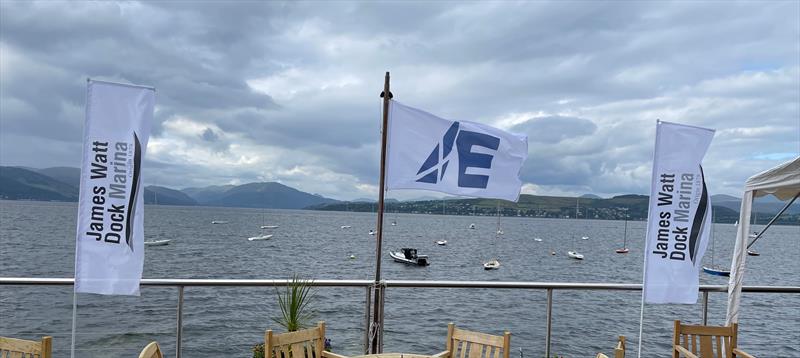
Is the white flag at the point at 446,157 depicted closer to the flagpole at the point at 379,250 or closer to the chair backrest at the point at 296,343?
the flagpole at the point at 379,250

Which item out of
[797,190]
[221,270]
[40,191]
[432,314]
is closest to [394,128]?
[797,190]

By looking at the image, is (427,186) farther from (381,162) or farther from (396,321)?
(396,321)

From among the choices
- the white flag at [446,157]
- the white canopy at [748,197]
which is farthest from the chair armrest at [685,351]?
the white flag at [446,157]

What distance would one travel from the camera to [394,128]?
481cm

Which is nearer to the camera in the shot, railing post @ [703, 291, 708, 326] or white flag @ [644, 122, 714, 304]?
white flag @ [644, 122, 714, 304]

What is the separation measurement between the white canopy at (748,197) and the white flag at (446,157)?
260 cm

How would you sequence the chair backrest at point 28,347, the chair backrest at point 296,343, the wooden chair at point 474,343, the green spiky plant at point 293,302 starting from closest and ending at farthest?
the chair backrest at point 28,347 → the chair backrest at point 296,343 → the wooden chair at point 474,343 → the green spiky plant at point 293,302

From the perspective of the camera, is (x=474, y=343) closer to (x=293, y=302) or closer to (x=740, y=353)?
(x=293, y=302)

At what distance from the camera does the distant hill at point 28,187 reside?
172m

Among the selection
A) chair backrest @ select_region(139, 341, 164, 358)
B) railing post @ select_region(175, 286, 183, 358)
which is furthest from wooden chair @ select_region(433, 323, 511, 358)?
railing post @ select_region(175, 286, 183, 358)

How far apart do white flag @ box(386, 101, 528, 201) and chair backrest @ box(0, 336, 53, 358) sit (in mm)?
2699

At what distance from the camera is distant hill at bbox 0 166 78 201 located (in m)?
172

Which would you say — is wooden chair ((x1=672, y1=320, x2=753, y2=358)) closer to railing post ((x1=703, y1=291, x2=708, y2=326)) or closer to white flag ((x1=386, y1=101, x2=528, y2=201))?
railing post ((x1=703, y1=291, x2=708, y2=326))

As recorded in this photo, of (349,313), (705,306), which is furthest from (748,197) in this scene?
(349,313)
